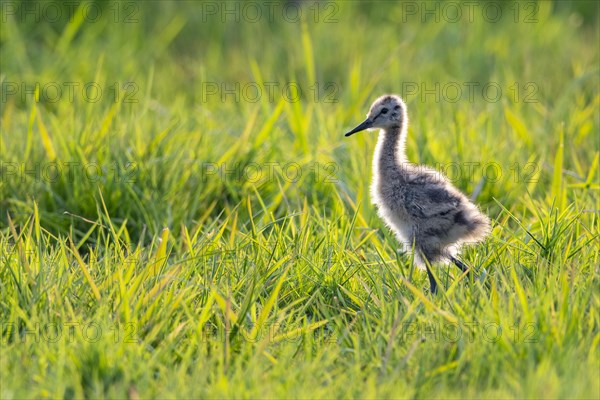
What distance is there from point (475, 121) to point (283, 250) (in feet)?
8.43

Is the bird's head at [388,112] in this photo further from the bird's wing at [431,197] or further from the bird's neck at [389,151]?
the bird's wing at [431,197]

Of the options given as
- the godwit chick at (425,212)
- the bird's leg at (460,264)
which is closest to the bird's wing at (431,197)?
the godwit chick at (425,212)

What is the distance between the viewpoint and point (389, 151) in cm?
490

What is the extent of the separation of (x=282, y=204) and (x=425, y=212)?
1264mm

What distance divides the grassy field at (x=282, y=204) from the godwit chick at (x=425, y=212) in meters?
0.13

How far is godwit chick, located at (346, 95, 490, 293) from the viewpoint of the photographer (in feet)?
14.3

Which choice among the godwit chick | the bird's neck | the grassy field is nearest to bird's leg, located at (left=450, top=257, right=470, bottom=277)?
the godwit chick

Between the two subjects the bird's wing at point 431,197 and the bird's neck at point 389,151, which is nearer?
the bird's wing at point 431,197

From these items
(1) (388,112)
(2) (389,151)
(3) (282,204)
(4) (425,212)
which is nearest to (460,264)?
(4) (425,212)

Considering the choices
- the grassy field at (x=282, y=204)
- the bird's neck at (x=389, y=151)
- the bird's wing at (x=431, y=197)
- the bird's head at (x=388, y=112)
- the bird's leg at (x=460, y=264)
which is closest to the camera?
the grassy field at (x=282, y=204)

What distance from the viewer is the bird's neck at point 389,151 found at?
4816mm

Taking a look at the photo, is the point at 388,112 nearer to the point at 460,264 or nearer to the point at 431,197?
the point at 431,197

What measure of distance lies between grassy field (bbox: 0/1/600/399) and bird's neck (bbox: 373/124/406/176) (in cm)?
33

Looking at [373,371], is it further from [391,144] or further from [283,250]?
[391,144]
